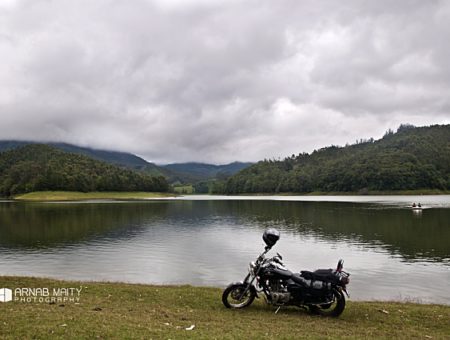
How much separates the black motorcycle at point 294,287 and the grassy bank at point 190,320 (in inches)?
17.1

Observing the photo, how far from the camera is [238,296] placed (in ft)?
47.2

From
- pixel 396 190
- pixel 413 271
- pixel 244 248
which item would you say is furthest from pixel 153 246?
pixel 396 190

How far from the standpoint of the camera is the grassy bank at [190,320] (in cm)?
1019

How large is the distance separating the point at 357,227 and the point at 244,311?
1692 inches

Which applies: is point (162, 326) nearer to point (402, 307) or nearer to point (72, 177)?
point (402, 307)

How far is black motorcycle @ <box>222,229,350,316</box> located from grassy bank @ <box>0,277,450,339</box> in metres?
0.43

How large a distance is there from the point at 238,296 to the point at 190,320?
2.71 m

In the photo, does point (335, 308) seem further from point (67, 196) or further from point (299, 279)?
point (67, 196)

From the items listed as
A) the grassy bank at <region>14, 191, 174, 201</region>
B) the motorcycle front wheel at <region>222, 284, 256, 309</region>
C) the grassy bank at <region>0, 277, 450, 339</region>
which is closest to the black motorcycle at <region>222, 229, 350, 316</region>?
the motorcycle front wheel at <region>222, 284, 256, 309</region>

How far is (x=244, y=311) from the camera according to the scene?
45.4ft

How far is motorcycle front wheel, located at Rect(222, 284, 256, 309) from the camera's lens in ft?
46.9

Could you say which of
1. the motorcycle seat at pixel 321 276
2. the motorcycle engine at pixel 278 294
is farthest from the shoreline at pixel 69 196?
the motorcycle seat at pixel 321 276

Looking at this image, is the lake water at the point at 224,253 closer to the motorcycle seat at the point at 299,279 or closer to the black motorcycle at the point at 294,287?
the black motorcycle at the point at 294,287

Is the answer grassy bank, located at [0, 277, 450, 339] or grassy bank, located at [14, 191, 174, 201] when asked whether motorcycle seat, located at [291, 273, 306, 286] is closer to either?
grassy bank, located at [0, 277, 450, 339]
